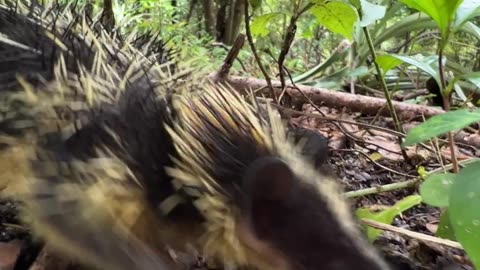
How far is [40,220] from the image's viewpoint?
1.55 m

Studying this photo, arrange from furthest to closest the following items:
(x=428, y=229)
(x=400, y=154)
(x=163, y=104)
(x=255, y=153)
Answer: (x=400, y=154) → (x=428, y=229) → (x=163, y=104) → (x=255, y=153)

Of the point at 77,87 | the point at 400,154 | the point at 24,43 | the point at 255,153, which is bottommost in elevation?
the point at 400,154

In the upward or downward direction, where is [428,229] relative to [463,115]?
downward

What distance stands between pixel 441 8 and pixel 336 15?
566 mm

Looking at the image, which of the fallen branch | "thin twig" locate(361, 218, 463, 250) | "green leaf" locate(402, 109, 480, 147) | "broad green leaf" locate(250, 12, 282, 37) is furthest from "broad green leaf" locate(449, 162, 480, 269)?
the fallen branch

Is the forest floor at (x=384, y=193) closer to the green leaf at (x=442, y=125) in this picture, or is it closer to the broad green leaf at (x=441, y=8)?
the green leaf at (x=442, y=125)

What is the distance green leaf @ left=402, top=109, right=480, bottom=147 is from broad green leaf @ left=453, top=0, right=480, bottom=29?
0.39 meters

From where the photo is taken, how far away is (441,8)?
174 cm

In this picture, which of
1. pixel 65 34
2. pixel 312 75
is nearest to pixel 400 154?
pixel 312 75

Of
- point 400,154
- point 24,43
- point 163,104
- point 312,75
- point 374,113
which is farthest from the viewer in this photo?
point 312,75

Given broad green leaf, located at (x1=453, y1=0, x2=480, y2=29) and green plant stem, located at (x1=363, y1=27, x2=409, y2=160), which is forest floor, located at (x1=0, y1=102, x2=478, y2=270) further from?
broad green leaf, located at (x1=453, y1=0, x2=480, y2=29)

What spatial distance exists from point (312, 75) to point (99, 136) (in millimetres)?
2405

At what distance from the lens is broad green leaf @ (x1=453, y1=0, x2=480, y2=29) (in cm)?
176

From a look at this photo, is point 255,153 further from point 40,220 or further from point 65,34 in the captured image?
point 65,34
